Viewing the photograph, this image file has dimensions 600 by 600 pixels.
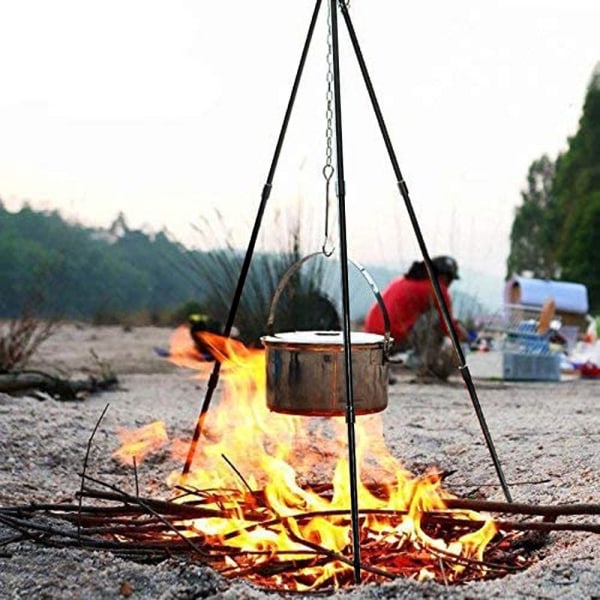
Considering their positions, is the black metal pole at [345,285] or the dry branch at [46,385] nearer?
the black metal pole at [345,285]

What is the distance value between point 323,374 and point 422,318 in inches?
212

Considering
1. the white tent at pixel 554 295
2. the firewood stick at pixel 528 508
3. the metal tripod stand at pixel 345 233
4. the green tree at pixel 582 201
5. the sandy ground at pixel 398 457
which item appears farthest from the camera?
the green tree at pixel 582 201

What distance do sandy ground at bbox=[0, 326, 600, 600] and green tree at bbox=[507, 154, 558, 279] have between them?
12220 millimetres

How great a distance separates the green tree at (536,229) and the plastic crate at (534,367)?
11266 mm

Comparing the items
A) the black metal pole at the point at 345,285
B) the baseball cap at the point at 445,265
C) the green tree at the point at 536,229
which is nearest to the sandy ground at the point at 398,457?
the black metal pole at the point at 345,285

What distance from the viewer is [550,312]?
9.25 metres

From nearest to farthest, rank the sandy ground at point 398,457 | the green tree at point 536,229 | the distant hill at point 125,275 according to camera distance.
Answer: the sandy ground at point 398,457
the distant hill at point 125,275
the green tree at point 536,229

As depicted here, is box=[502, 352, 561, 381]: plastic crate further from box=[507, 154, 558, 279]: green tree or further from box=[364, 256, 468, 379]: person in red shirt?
box=[507, 154, 558, 279]: green tree

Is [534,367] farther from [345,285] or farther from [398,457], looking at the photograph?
[345,285]

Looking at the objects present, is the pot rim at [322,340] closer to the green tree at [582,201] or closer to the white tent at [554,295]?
the white tent at [554,295]

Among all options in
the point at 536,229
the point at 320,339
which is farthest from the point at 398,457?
the point at 536,229

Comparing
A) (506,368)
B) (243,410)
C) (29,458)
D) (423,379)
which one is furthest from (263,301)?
(29,458)

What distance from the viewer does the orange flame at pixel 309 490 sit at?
9.11 ft

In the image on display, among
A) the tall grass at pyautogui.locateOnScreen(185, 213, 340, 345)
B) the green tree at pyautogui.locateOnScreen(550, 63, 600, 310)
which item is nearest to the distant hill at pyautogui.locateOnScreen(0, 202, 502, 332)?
the tall grass at pyautogui.locateOnScreen(185, 213, 340, 345)
